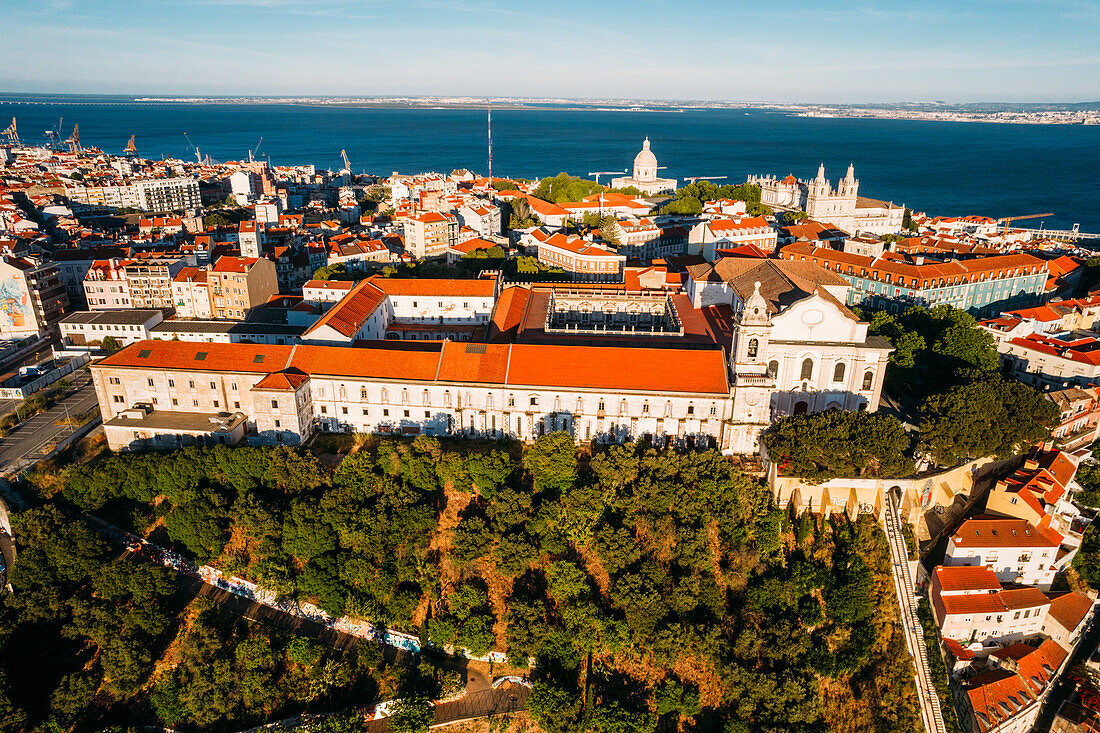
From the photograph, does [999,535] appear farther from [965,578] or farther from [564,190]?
[564,190]

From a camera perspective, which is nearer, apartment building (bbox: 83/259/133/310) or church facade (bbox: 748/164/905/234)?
apartment building (bbox: 83/259/133/310)

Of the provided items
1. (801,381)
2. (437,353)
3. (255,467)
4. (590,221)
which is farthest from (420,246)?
(801,381)

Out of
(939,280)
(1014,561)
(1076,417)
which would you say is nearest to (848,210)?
(939,280)

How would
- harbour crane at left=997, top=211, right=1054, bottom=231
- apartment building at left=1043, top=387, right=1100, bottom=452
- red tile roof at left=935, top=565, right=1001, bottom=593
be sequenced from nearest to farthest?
1. red tile roof at left=935, top=565, right=1001, bottom=593
2. apartment building at left=1043, top=387, right=1100, bottom=452
3. harbour crane at left=997, top=211, right=1054, bottom=231

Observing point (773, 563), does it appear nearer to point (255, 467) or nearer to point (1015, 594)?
point (1015, 594)

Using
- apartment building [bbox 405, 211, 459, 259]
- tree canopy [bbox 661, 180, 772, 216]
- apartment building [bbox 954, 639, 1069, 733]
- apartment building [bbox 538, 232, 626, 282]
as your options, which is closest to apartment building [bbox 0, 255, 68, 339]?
apartment building [bbox 405, 211, 459, 259]

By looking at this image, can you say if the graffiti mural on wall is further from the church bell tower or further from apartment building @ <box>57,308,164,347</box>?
the church bell tower

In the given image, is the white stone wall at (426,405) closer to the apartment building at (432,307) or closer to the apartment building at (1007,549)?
the apartment building at (1007,549)
